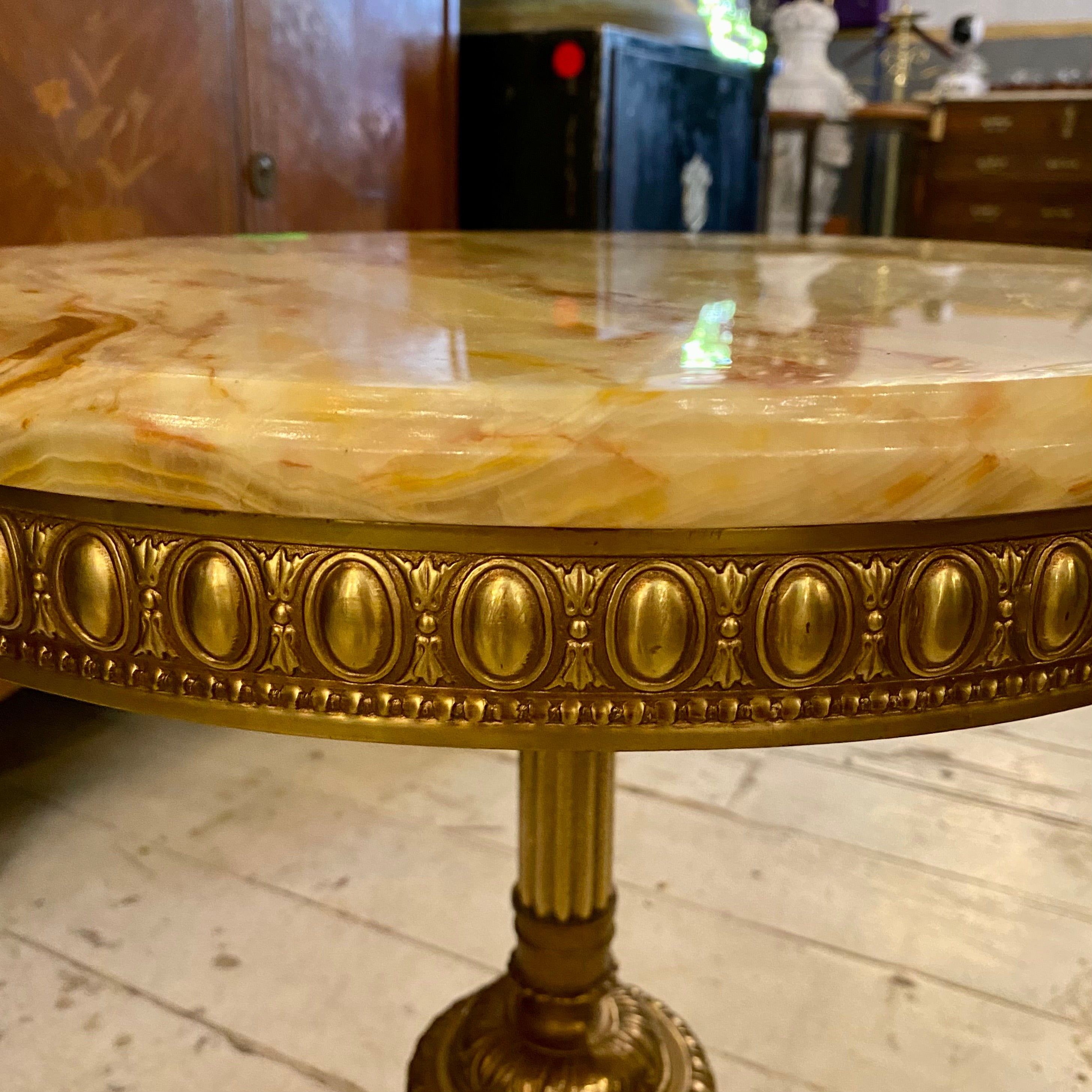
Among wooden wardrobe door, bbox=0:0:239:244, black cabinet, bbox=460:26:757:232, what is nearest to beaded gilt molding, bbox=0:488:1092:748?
wooden wardrobe door, bbox=0:0:239:244

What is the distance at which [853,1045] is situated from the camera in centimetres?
84

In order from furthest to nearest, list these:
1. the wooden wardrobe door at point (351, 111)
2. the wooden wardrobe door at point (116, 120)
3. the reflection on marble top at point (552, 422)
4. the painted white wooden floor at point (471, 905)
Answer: the wooden wardrobe door at point (351, 111) < the wooden wardrobe door at point (116, 120) < the painted white wooden floor at point (471, 905) < the reflection on marble top at point (552, 422)

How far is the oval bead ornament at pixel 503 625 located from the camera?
27cm

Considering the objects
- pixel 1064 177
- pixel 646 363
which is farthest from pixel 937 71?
pixel 646 363

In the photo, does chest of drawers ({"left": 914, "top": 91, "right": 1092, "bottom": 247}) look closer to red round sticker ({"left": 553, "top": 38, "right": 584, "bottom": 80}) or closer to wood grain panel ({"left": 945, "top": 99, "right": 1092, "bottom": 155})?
wood grain panel ({"left": 945, "top": 99, "right": 1092, "bottom": 155})

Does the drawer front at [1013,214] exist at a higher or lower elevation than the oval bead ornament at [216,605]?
higher

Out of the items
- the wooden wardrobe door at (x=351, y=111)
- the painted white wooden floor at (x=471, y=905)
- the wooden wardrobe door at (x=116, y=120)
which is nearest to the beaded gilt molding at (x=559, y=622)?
the painted white wooden floor at (x=471, y=905)

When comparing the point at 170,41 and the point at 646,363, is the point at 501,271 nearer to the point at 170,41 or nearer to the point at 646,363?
the point at 646,363

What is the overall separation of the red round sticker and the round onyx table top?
1.39m

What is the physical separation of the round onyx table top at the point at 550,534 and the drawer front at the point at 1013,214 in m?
2.70

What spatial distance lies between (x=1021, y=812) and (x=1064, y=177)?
2035 mm

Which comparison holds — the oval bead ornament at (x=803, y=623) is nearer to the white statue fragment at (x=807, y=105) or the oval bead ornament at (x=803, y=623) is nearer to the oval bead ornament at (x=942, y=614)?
the oval bead ornament at (x=942, y=614)

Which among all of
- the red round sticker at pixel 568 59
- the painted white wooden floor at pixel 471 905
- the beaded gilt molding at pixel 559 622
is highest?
the red round sticker at pixel 568 59

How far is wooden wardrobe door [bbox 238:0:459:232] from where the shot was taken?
4.34 feet
